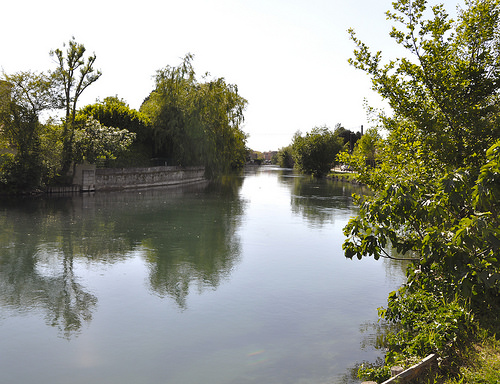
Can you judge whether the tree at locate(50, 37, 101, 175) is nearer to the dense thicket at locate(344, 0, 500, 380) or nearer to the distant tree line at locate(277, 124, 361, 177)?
the dense thicket at locate(344, 0, 500, 380)

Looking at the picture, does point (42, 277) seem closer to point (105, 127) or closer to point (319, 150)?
point (105, 127)

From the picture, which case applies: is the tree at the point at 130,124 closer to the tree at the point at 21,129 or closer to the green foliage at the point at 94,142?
the green foliage at the point at 94,142

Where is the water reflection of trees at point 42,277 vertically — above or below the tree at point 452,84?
below

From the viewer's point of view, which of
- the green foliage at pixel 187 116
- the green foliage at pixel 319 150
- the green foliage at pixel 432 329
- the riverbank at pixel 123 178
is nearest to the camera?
the green foliage at pixel 432 329

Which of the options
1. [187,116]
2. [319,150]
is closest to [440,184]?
[187,116]

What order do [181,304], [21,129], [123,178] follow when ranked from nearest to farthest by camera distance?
[181,304], [21,129], [123,178]

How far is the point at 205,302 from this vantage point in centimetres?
923

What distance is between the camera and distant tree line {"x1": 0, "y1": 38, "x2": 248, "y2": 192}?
27.5 meters

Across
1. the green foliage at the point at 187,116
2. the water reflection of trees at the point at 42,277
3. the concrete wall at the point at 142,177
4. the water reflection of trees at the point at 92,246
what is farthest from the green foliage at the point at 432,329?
the green foliage at the point at 187,116

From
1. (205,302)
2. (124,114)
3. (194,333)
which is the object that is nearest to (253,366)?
(194,333)

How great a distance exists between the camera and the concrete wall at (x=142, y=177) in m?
34.7

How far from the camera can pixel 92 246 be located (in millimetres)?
14344

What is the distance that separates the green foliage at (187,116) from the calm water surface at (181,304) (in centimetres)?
2406

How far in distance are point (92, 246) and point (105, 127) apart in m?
21.1
